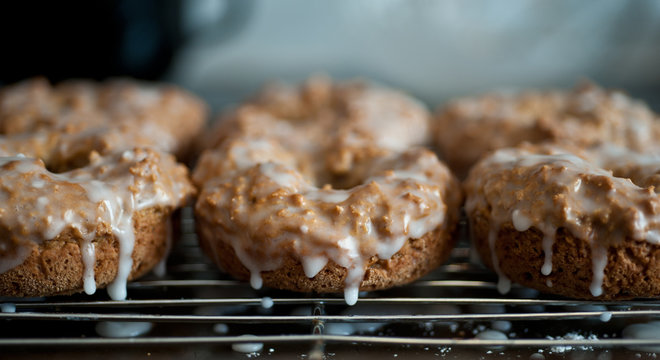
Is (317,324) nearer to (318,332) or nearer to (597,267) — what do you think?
(318,332)

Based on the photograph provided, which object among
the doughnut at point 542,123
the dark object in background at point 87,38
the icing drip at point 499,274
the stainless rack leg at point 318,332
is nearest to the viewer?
the stainless rack leg at point 318,332

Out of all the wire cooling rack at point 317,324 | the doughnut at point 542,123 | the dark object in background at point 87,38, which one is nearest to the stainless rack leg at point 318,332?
the wire cooling rack at point 317,324

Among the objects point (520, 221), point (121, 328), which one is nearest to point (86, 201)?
point (121, 328)

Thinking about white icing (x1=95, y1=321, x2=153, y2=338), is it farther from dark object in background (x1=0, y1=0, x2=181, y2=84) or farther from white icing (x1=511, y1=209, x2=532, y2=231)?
dark object in background (x1=0, y1=0, x2=181, y2=84)

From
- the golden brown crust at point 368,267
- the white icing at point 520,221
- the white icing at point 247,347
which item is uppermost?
the white icing at point 520,221

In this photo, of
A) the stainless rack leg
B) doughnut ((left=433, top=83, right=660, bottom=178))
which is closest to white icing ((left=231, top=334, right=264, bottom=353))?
the stainless rack leg

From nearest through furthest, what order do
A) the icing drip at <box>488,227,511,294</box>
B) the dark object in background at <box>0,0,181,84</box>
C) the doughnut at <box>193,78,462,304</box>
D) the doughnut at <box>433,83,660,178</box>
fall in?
the doughnut at <box>193,78,462,304</box>, the icing drip at <box>488,227,511,294</box>, the doughnut at <box>433,83,660,178</box>, the dark object in background at <box>0,0,181,84</box>

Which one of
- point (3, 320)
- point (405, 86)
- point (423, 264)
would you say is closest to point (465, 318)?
point (423, 264)

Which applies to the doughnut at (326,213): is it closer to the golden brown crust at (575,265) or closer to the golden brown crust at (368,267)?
the golden brown crust at (368,267)
